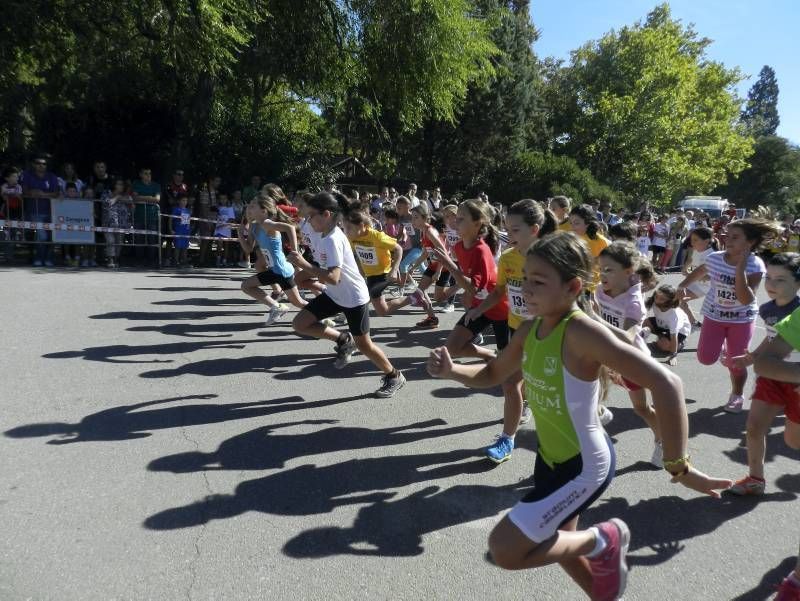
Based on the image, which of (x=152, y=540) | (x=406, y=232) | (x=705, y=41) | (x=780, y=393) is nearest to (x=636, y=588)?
(x=780, y=393)

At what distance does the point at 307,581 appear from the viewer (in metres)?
2.82

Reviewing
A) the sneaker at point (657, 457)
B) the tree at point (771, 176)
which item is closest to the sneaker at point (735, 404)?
the sneaker at point (657, 457)

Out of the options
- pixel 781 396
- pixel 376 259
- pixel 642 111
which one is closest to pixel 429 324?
pixel 376 259

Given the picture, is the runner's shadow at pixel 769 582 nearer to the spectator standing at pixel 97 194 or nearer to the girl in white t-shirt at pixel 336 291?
the girl in white t-shirt at pixel 336 291

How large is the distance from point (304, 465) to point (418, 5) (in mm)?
13768

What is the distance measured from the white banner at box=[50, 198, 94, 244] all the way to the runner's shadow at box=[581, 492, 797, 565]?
12.3 metres

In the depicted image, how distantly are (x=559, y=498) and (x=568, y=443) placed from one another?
0.22 meters

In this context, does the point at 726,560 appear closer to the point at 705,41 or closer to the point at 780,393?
the point at 780,393

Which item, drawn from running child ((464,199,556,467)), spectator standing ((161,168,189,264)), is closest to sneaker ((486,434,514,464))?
running child ((464,199,556,467))

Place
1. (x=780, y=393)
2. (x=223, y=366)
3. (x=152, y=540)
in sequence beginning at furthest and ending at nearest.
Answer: (x=223, y=366), (x=780, y=393), (x=152, y=540)

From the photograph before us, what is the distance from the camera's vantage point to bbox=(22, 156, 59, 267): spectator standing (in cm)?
1222

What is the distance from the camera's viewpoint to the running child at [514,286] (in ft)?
13.7

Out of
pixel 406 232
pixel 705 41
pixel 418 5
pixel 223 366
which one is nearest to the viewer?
pixel 223 366

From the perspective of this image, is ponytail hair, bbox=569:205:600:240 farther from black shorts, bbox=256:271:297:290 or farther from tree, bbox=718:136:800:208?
tree, bbox=718:136:800:208
